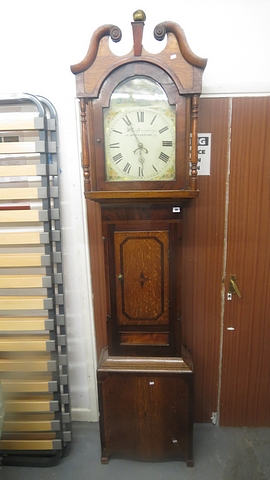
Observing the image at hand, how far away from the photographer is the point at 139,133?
3.61 feet

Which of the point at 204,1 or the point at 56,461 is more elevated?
the point at 204,1

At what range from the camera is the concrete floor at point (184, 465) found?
142 centimetres

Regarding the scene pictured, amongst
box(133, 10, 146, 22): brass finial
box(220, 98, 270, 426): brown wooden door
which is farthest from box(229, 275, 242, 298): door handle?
box(133, 10, 146, 22): brass finial

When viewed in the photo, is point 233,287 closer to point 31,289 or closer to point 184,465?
point 184,465

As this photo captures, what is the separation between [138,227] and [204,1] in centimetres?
104

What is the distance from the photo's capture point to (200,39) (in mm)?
1282

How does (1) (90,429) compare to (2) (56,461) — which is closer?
(2) (56,461)

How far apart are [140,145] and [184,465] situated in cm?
159

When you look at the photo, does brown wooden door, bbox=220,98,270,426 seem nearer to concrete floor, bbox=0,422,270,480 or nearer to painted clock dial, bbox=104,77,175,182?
concrete floor, bbox=0,422,270,480

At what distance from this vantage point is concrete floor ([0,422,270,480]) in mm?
1416

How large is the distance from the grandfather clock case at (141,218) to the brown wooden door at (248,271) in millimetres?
384

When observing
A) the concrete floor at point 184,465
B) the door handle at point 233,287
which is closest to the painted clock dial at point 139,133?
the door handle at point 233,287

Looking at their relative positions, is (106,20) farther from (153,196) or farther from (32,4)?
(153,196)

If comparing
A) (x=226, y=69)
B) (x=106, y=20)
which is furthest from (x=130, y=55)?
(x=226, y=69)
